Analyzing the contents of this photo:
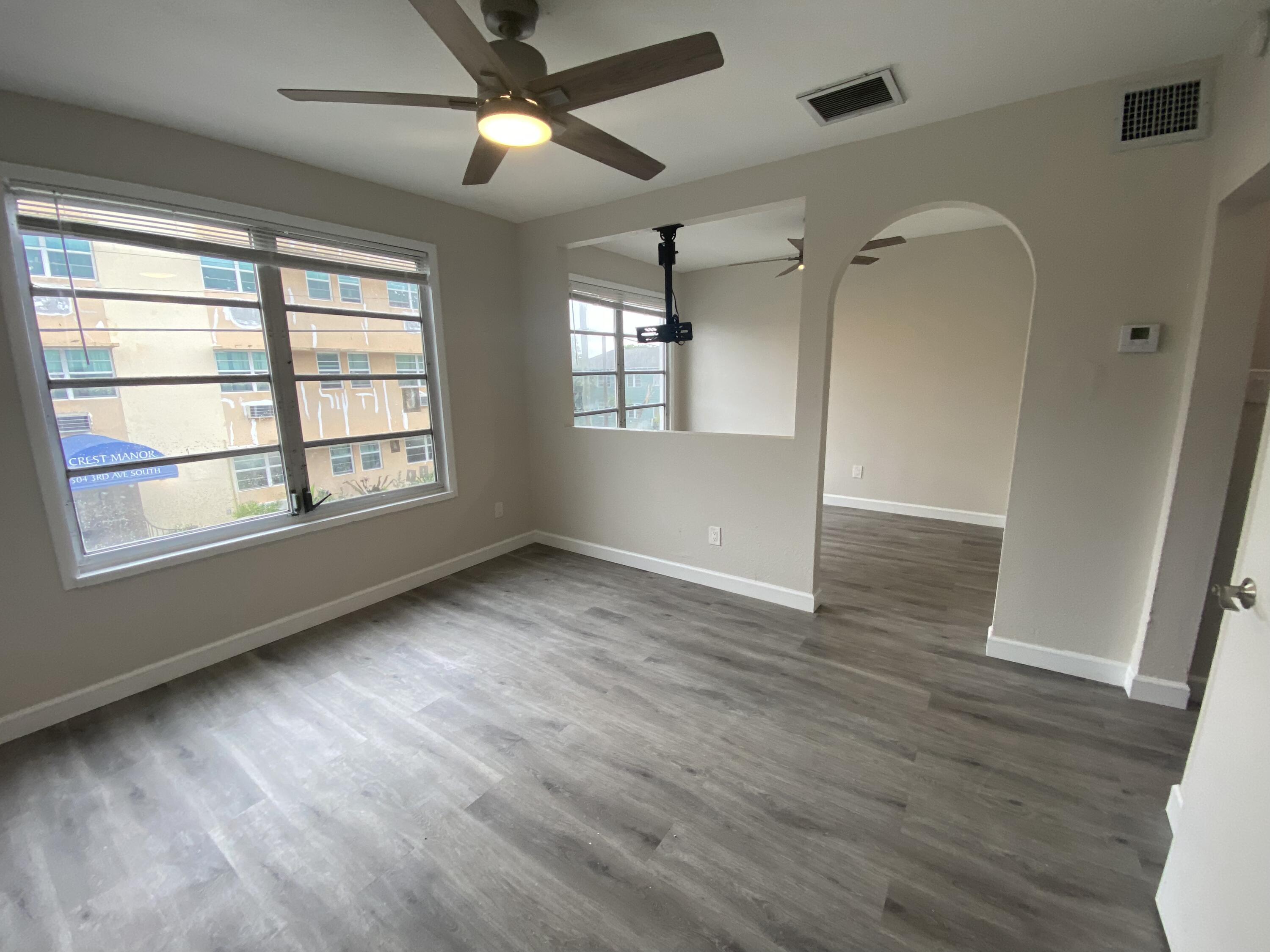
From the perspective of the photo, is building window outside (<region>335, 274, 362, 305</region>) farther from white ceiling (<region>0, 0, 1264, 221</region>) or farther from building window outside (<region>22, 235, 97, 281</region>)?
building window outside (<region>22, 235, 97, 281</region>)

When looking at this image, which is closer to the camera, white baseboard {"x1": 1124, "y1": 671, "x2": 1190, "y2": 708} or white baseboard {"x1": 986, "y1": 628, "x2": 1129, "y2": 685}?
white baseboard {"x1": 1124, "y1": 671, "x2": 1190, "y2": 708}

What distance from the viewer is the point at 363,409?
10.4 feet

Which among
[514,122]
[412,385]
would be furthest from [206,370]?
[514,122]

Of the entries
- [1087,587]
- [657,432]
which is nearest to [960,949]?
[1087,587]

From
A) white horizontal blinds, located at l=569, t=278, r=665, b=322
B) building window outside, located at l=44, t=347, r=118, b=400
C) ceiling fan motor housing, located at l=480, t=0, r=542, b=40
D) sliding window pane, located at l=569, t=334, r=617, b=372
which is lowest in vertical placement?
building window outside, located at l=44, t=347, r=118, b=400

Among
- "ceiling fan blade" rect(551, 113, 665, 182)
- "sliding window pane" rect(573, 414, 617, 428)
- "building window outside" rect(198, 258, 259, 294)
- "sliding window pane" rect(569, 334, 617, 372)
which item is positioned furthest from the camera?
"sliding window pane" rect(573, 414, 617, 428)

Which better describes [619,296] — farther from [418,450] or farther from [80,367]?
[80,367]

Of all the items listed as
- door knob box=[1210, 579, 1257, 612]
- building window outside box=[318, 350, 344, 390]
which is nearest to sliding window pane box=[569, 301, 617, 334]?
building window outside box=[318, 350, 344, 390]

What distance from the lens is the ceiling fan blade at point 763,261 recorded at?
5.38m

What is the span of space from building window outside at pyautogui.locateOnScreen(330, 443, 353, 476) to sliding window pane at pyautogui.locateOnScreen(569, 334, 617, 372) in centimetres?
225

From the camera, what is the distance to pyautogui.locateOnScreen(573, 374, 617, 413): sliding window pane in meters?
5.00

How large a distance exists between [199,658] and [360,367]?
181cm

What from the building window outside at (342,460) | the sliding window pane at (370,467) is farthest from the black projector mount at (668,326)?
the building window outside at (342,460)

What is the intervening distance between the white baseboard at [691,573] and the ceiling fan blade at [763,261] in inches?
140
